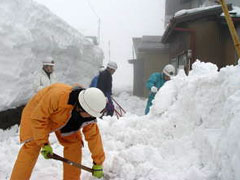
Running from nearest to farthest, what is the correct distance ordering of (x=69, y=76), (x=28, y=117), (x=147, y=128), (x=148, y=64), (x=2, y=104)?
(x=28, y=117) → (x=147, y=128) → (x=2, y=104) → (x=69, y=76) → (x=148, y=64)

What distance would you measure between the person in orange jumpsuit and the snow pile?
3.56 m

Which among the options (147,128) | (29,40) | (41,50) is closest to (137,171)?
(147,128)

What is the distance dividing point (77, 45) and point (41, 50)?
2.96 metres

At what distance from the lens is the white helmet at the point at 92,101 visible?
266cm

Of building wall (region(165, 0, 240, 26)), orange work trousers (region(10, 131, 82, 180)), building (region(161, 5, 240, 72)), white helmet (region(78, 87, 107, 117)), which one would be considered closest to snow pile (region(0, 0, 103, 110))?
orange work trousers (region(10, 131, 82, 180))

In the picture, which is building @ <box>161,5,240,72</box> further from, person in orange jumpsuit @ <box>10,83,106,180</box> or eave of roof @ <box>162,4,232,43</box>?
person in orange jumpsuit @ <box>10,83,106,180</box>

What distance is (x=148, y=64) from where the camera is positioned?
16.7m

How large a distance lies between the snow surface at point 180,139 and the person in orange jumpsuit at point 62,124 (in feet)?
1.88

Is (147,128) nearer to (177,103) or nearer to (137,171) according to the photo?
(177,103)

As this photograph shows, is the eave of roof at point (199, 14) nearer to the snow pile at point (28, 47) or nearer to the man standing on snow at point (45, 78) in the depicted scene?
the snow pile at point (28, 47)

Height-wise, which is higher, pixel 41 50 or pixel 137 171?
pixel 41 50

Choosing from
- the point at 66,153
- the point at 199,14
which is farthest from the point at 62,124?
the point at 199,14

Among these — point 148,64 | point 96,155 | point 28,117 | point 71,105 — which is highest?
point 71,105

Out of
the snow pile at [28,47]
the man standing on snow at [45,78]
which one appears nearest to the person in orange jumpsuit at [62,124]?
the man standing on snow at [45,78]
